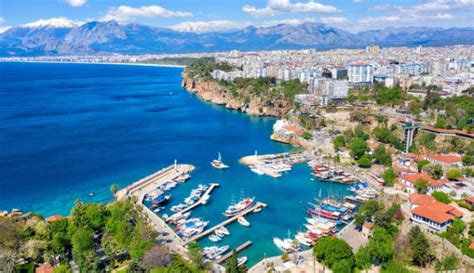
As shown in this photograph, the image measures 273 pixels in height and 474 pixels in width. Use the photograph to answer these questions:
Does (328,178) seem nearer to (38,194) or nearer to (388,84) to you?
(38,194)

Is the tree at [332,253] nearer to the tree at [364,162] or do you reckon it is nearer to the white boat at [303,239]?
the white boat at [303,239]

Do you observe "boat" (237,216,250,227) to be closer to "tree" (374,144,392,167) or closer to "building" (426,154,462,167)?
"tree" (374,144,392,167)

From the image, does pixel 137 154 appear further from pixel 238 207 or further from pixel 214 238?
pixel 214 238

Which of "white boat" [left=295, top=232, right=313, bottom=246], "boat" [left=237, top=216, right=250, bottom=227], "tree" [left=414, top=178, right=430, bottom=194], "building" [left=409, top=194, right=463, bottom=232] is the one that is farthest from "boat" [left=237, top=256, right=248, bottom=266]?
"tree" [left=414, top=178, right=430, bottom=194]

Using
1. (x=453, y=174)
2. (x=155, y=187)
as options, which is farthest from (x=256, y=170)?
(x=453, y=174)

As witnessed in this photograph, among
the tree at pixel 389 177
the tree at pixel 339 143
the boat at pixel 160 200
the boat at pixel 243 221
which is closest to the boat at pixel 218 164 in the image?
the boat at pixel 160 200

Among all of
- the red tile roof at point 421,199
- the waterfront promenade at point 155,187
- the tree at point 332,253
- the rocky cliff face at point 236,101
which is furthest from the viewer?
the rocky cliff face at point 236,101
